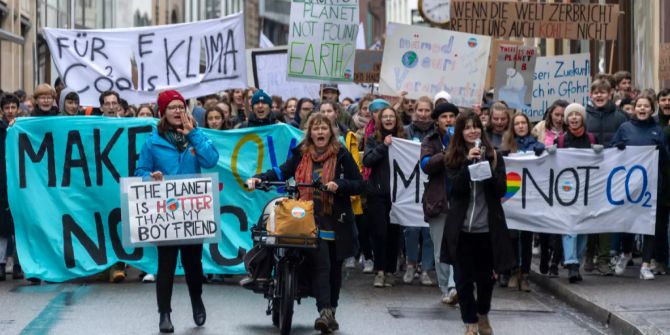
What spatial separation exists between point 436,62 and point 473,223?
739 cm

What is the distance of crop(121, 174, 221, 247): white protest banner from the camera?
35.7 feet

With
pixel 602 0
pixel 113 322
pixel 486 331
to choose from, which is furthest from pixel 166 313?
pixel 602 0

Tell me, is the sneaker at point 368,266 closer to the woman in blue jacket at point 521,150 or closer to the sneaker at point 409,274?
the sneaker at point 409,274

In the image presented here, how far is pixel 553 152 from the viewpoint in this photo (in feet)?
46.6

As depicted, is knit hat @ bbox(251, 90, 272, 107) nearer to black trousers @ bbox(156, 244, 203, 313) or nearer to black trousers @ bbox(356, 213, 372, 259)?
black trousers @ bbox(356, 213, 372, 259)

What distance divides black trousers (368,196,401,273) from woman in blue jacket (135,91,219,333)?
11.2ft

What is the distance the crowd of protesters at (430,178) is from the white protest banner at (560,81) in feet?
2.91

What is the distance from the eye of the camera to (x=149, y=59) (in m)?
18.3

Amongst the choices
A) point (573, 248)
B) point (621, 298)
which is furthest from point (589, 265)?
point (621, 298)

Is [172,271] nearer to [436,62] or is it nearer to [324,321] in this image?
[324,321]

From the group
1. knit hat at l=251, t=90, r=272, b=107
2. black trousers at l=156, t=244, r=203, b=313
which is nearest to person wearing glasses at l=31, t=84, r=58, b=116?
knit hat at l=251, t=90, r=272, b=107

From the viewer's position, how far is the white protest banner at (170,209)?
35.7 ft

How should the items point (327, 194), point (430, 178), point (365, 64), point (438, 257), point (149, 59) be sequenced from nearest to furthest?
1. point (327, 194)
2. point (430, 178)
3. point (438, 257)
4. point (149, 59)
5. point (365, 64)

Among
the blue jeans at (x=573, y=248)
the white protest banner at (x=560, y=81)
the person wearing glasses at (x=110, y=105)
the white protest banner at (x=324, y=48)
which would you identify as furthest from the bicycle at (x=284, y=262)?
the white protest banner at (x=560, y=81)
